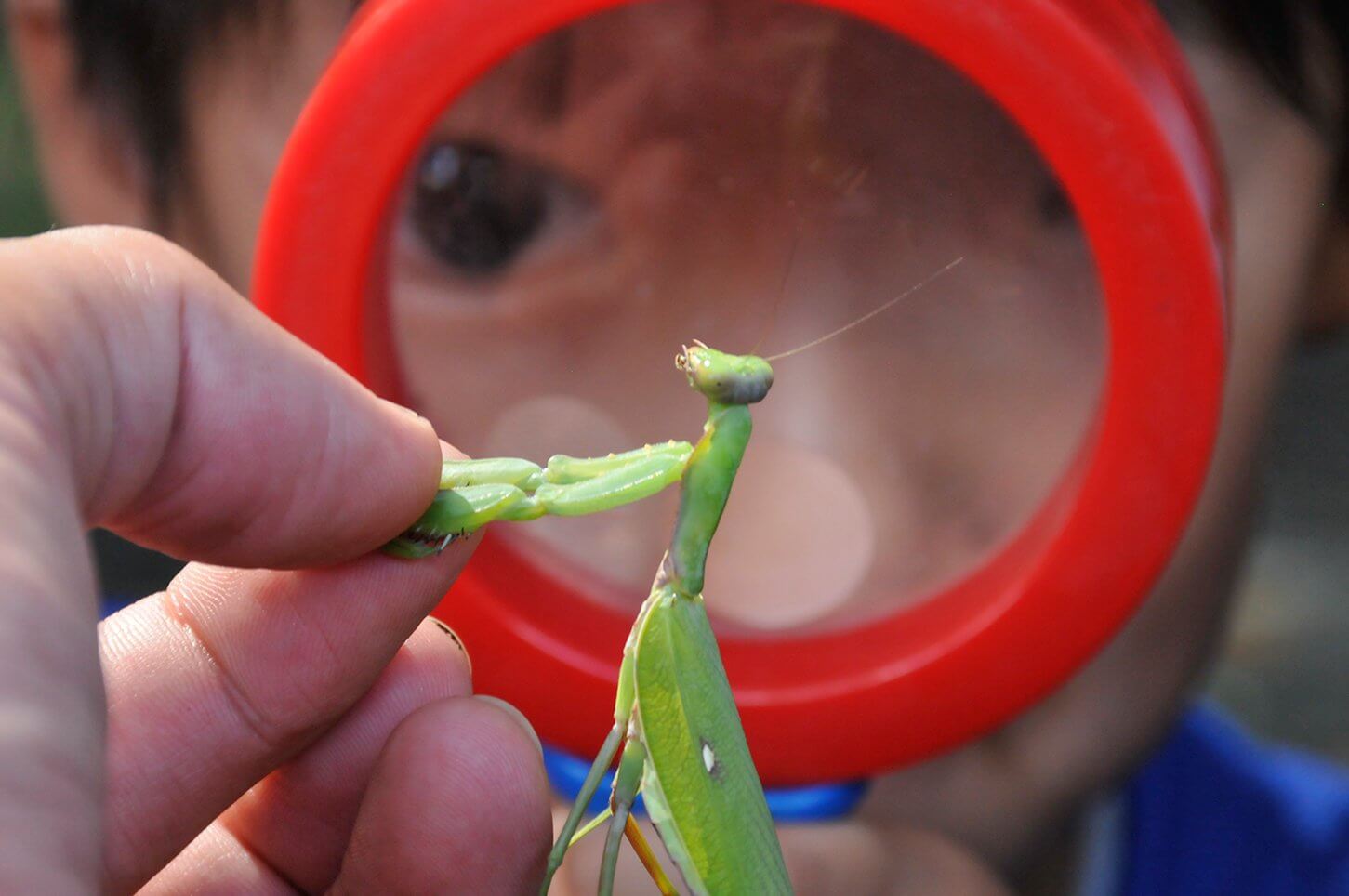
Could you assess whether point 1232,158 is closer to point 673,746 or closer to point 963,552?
point 963,552

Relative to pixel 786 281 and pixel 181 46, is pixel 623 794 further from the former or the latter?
pixel 181 46

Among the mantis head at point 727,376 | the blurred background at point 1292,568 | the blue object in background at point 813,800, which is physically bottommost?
the blurred background at point 1292,568

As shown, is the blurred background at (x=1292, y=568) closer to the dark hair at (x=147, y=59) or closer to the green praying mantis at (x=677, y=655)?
the dark hair at (x=147, y=59)

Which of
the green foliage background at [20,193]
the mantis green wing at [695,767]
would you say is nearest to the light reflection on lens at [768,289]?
the mantis green wing at [695,767]

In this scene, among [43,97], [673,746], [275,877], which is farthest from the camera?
[43,97]

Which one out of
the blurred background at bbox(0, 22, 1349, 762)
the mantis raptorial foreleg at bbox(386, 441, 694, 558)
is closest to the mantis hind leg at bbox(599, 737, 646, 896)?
the mantis raptorial foreleg at bbox(386, 441, 694, 558)

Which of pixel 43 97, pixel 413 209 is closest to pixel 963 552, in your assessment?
pixel 413 209
